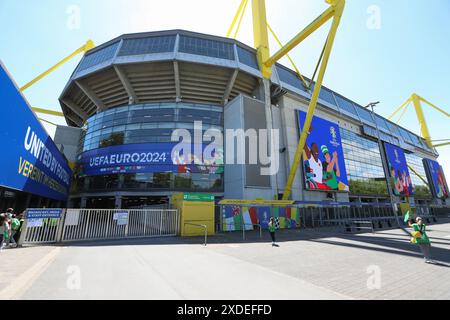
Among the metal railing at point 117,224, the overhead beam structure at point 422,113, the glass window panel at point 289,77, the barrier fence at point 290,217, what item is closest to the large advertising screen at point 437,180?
the overhead beam structure at point 422,113

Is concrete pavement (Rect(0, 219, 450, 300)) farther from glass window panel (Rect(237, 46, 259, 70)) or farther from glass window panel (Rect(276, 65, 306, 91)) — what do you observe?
glass window panel (Rect(276, 65, 306, 91))

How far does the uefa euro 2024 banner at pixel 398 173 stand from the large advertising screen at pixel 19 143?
188 ft

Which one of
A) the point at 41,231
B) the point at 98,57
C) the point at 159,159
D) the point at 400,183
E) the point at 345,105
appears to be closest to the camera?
the point at 41,231

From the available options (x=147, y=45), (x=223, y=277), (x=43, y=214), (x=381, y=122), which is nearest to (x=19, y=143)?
(x=43, y=214)

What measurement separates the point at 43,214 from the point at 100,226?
2971 millimetres

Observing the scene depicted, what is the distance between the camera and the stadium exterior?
26.8 metres

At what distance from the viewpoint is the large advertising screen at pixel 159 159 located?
27125 millimetres

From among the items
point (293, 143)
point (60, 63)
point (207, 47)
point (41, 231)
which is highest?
point (60, 63)

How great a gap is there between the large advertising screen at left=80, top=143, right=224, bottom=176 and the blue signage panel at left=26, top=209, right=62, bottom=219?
52.7ft

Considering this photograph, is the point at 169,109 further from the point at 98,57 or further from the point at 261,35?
the point at 261,35

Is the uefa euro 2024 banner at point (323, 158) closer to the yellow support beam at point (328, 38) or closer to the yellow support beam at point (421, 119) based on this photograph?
the yellow support beam at point (328, 38)

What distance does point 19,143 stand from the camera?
11516 mm

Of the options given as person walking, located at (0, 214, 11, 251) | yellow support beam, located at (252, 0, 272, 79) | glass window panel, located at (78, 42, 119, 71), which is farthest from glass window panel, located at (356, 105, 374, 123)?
person walking, located at (0, 214, 11, 251)

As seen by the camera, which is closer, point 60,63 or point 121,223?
point 121,223
